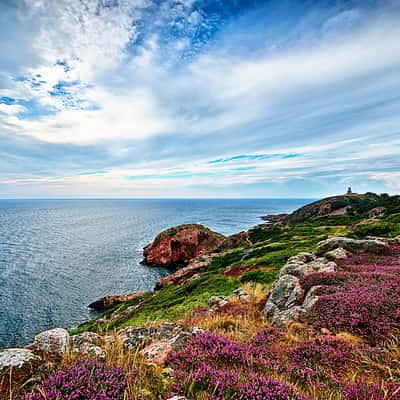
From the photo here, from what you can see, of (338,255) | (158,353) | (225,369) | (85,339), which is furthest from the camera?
(338,255)

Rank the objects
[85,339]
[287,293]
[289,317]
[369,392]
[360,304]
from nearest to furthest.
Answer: [369,392] → [85,339] → [360,304] → [289,317] → [287,293]

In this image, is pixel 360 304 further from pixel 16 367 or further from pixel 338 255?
pixel 338 255

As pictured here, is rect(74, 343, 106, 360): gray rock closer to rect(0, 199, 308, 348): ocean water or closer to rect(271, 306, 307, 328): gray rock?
rect(271, 306, 307, 328): gray rock

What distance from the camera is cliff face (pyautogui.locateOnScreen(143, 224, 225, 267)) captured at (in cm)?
6088

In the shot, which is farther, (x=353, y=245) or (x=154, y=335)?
(x=353, y=245)

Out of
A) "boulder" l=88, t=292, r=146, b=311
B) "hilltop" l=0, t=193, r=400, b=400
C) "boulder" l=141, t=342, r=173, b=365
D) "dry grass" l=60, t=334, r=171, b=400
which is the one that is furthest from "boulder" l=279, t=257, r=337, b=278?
"boulder" l=88, t=292, r=146, b=311

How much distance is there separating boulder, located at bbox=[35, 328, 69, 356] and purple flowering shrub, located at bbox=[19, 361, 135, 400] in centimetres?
118

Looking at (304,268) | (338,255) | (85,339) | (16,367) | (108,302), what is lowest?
(108,302)

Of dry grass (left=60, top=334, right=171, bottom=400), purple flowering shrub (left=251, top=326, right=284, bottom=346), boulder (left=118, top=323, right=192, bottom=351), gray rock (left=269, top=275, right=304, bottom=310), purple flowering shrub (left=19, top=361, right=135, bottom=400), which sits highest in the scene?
purple flowering shrub (left=19, top=361, right=135, bottom=400)

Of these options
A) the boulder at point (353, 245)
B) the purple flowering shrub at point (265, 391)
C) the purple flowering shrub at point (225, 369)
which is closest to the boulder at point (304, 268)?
the boulder at point (353, 245)

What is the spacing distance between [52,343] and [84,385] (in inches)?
73.0

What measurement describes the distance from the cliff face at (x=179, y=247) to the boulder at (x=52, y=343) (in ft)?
187

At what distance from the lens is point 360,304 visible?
6090mm

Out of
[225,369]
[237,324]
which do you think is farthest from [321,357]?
[237,324]
